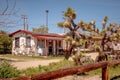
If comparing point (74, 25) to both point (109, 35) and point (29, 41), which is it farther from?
point (29, 41)

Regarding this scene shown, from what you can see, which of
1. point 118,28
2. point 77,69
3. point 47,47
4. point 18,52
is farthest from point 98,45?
point 18,52

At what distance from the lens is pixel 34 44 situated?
25.9 m

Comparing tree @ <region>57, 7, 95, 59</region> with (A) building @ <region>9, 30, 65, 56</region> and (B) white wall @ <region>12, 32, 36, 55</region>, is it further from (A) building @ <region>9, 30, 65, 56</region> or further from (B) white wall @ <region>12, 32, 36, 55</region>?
(B) white wall @ <region>12, 32, 36, 55</region>

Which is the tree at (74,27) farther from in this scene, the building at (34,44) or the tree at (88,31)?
the building at (34,44)

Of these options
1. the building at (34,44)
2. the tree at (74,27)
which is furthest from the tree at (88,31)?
the building at (34,44)

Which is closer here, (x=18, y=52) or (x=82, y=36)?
(x=82, y=36)

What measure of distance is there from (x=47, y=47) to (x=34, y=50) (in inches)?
74.0

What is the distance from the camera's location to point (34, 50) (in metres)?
25.9

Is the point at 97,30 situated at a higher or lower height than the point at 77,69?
higher

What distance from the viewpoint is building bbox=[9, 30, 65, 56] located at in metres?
25.7

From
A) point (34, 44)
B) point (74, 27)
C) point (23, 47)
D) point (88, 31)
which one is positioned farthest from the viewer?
point (23, 47)

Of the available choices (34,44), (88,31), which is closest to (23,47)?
(34,44)

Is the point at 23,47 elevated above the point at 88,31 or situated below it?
below

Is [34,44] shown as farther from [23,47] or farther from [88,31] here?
[88,31]
